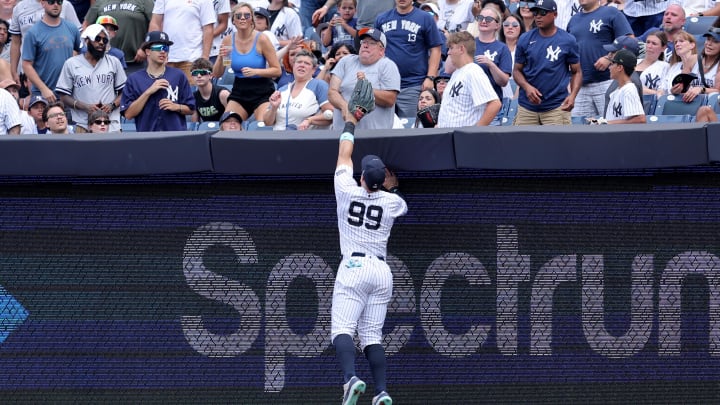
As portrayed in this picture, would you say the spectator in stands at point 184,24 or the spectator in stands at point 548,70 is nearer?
the spectator in stands at point 548,70

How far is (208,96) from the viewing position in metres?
12.5

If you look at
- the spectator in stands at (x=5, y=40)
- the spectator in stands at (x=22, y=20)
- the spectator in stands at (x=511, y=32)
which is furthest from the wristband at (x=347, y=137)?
the spectator in stands at (x=5, y=40)

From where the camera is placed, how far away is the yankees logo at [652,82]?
41.3 ft

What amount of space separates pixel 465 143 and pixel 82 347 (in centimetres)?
290

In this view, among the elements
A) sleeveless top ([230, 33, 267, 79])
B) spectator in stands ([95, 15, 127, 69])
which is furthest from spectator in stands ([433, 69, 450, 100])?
spectator in stands ([95, 15, 127, 69])

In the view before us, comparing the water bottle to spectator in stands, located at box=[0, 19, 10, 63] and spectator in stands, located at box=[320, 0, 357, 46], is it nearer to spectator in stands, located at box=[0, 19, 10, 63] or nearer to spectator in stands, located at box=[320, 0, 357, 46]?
spectator in stands, located at box=[320, 0, 357, 46]

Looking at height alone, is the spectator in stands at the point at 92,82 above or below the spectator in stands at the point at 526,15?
below

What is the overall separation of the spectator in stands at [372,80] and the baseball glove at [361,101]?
1.21 metres

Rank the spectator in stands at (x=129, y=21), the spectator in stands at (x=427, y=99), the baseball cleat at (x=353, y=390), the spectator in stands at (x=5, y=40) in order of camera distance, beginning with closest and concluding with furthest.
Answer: the baseball cleat at (x=353, y=390) < the spectator in stands at (x=427, y=99) < the spectator in stands at (x=5, y=40) < the spectator in stands at (x=129, y=21)

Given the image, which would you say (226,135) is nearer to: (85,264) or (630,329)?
(85,264)

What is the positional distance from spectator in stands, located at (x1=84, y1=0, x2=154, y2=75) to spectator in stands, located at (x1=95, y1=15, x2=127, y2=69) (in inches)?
3.9

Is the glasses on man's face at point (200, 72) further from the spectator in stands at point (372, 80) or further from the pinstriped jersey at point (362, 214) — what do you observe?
the pinstriped jersey at point (362, 214)

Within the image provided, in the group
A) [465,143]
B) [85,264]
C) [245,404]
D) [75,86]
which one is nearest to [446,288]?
[465,143]

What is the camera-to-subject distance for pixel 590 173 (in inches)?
318
